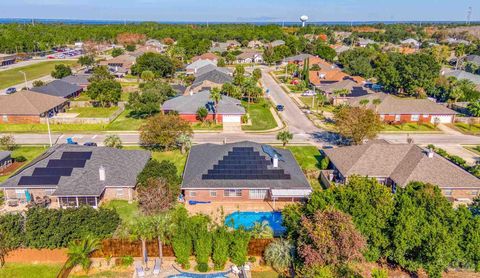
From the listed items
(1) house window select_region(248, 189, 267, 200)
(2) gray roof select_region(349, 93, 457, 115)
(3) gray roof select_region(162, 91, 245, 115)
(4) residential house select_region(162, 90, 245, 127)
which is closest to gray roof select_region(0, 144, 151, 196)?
(1) house window select_region(248, 189, 267, 200)

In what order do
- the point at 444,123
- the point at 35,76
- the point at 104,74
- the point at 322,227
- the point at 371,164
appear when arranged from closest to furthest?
1. the point at 322,227
2. the point at 371,164
3. the point at 444,123
4. the point at 104,74
5. the point at 35,76

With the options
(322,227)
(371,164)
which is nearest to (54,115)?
(371,164)

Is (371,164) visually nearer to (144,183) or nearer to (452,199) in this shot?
(452,199)

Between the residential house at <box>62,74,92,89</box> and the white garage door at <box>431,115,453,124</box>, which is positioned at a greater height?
the residential house at <box>62,74,92,89</box>

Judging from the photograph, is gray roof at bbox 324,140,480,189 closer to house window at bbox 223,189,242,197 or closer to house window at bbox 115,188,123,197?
house window at bbox 223,189,242,197

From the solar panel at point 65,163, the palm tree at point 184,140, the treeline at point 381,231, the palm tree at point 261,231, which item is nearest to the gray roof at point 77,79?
the palm tree at point 184,140

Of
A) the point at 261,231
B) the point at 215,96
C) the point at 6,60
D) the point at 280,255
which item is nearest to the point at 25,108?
the point at 215,96

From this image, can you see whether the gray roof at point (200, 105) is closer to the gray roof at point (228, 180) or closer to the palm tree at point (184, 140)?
the palm tree at point (184, 140)
